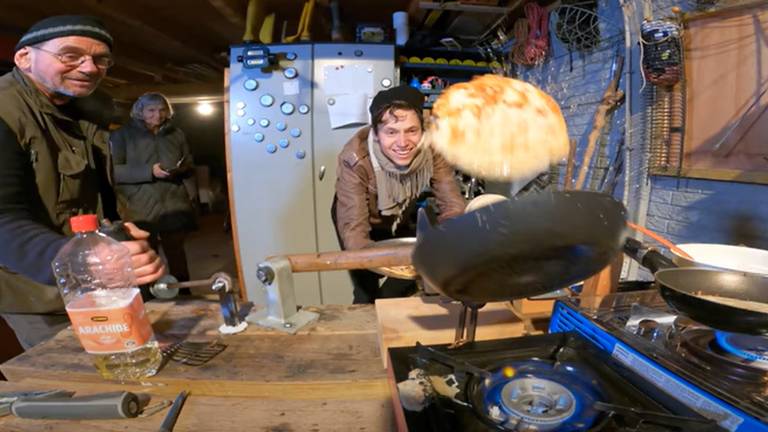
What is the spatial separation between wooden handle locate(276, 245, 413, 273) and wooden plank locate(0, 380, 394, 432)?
0.25 metres

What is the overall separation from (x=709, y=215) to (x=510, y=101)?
5.01ft

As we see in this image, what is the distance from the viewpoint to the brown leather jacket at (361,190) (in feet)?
4.12

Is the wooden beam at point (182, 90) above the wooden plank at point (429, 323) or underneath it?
above

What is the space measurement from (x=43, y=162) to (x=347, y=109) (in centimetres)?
155

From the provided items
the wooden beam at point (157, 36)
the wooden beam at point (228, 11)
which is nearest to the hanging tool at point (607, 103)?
the wooden beam at point (228, 11)

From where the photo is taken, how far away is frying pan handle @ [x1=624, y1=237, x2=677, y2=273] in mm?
567

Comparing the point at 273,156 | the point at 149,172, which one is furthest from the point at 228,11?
the point at 149,172

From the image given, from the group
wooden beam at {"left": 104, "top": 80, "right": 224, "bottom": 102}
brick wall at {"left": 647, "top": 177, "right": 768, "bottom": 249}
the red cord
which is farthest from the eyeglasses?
wooden beam at {"left": 104, "top": 80, "right": 224, "bottom": 102}

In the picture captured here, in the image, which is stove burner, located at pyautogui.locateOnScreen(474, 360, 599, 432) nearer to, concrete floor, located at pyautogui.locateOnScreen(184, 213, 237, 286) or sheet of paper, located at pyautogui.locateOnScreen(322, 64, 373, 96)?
sheet of paper, located at pyautogui.locateOnScreen(322, 64, 373, 96)

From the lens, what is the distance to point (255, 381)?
63cm

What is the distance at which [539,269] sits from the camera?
1.43ft

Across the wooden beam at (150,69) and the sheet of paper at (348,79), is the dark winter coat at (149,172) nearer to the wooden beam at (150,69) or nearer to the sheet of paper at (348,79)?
the sheet of paper at (348,79)

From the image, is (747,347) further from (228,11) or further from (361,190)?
(228,11)

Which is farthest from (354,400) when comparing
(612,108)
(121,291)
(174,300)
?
(612,108)
